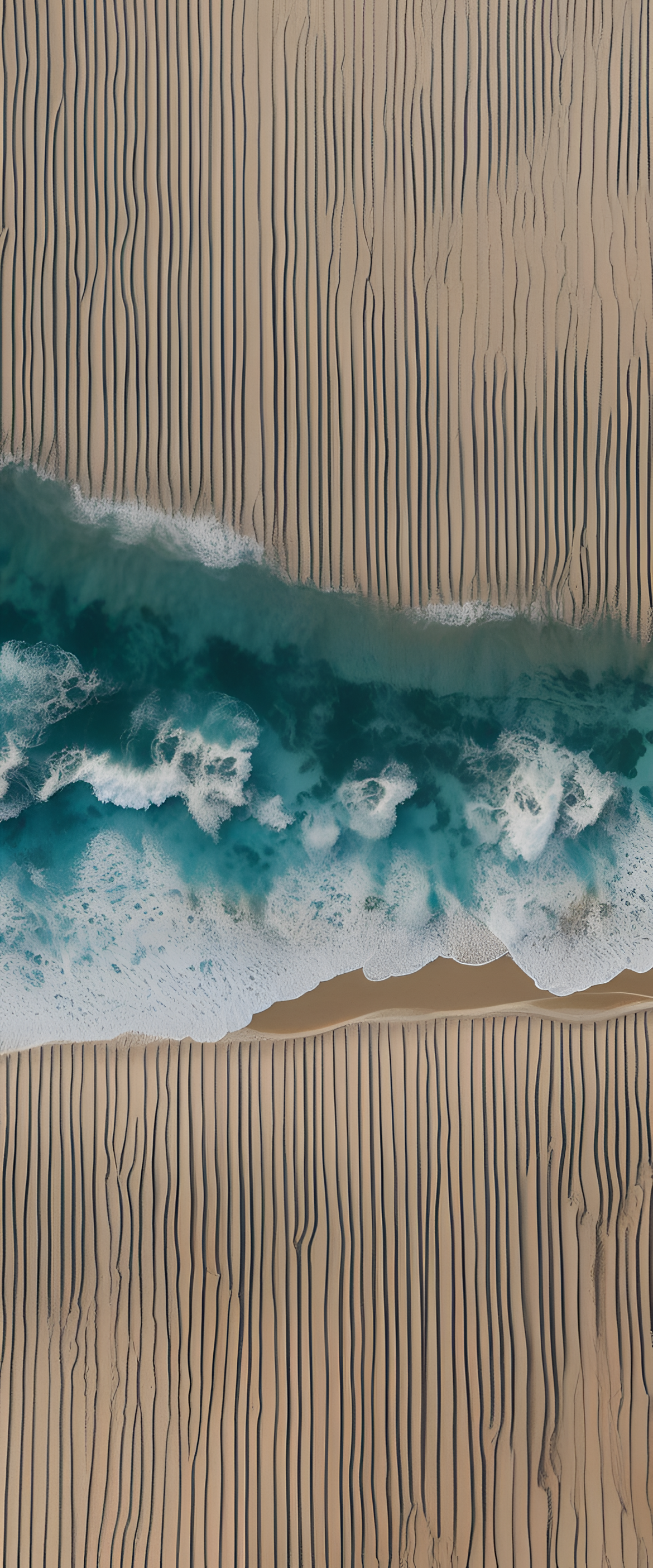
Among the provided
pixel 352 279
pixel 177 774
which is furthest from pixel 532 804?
pixel 352 279

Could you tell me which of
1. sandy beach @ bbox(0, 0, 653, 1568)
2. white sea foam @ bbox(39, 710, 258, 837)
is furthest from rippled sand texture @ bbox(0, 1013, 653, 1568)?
white sea foam @ bbox(39, 710, 258, 837)

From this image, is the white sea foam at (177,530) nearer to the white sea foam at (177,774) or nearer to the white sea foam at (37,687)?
the white sea foam at (37,687)

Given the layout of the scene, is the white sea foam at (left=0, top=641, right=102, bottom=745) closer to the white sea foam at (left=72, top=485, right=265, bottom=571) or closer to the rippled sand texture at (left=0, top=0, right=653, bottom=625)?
the white sea foam at (left=72, top=485, right=265, bottom=571)

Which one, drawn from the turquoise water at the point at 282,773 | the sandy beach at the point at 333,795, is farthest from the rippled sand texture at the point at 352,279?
the turquoise water at the point at 282,773

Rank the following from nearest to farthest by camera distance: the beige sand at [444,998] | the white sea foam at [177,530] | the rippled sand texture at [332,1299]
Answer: the rippled sand texture at [332,1299] < the beige sand at [444,998] < the white sea foam at [177,530]

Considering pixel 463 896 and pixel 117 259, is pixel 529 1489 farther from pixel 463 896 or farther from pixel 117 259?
pixel 117 259

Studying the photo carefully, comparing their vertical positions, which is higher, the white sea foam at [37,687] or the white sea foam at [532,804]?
the white sea foam at [37,687]
